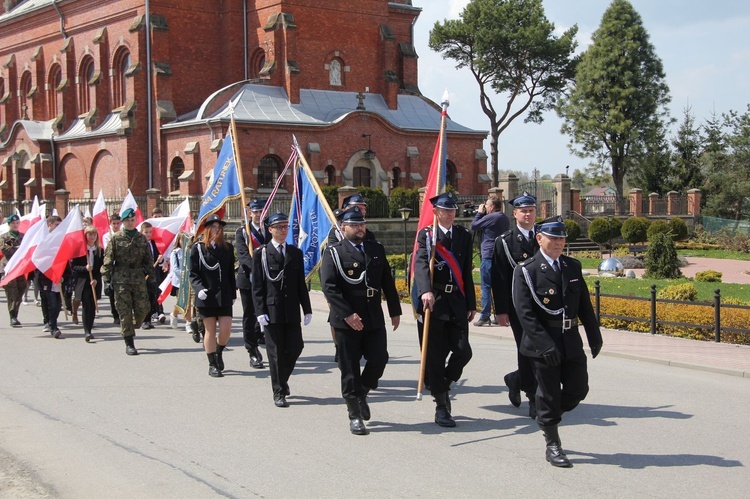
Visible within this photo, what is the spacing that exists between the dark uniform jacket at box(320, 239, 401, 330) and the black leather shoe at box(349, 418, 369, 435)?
86cm

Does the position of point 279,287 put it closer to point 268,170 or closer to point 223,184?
point 223,184

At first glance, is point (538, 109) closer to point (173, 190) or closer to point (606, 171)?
point (606, 171)

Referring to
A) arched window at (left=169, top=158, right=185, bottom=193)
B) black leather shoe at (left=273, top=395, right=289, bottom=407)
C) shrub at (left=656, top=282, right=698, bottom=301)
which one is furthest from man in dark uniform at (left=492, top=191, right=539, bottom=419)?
arched window at (left=169, top=158, right=185, bottom=193)

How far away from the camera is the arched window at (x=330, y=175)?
39062mm

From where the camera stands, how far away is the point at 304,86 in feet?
135

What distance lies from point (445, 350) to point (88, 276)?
808cm

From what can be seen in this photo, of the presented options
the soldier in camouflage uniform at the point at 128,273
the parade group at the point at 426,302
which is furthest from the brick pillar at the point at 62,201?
the parade group at the point at 426,302

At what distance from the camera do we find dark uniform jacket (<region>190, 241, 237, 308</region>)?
35.3 feet

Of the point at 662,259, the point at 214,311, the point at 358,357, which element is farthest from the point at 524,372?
the point at 662,259

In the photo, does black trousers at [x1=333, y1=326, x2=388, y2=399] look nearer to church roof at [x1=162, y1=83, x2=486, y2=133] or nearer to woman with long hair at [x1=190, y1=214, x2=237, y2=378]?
woman with long hair at [x1=190, y1=214, x2=237, y2=378]

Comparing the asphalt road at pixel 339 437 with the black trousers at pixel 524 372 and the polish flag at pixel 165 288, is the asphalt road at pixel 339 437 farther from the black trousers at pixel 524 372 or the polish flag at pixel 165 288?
the polish flag at pixel 165 288

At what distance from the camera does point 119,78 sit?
4416cm

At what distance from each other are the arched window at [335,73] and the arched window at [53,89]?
657 inches

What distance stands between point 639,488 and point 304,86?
36288 millimetres
